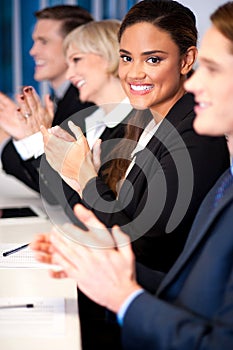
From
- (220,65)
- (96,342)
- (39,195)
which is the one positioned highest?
(220,65)

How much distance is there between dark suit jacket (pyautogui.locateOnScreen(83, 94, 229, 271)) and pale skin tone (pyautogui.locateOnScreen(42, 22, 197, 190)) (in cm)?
13

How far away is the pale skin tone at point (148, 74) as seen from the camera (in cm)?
209

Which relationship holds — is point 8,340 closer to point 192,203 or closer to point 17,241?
point 192,203

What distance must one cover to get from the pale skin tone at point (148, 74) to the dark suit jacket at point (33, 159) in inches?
32.1

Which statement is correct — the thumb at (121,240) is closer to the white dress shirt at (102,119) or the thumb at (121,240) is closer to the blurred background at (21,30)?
the white dress shirt at (102,119)

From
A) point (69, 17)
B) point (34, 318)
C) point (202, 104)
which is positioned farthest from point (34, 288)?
point (69, 17)

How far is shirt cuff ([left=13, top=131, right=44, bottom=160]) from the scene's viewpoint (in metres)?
2.81

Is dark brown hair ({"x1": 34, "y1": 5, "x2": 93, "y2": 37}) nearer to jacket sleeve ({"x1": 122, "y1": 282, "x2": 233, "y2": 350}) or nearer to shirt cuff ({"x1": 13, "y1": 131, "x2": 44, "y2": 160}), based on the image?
shirt cuff ({"x1": 13, "y1": 131, "x2": 44, "y2": 160})

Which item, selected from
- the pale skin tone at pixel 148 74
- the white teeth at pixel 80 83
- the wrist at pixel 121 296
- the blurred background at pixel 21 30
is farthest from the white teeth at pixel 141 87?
the blurred background at pixel 21 30

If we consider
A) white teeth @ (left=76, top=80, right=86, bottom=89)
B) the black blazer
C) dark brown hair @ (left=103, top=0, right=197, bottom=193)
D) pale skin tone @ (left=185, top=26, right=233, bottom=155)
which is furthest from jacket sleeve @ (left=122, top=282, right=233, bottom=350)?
white teeth @ (left=76, top=80, right=86, bottom=89)

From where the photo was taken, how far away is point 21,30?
5.49 metres

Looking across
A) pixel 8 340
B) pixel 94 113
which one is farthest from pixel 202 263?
pixel 94 113

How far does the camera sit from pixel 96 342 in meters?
1.80

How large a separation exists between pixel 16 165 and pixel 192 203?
1.52m
